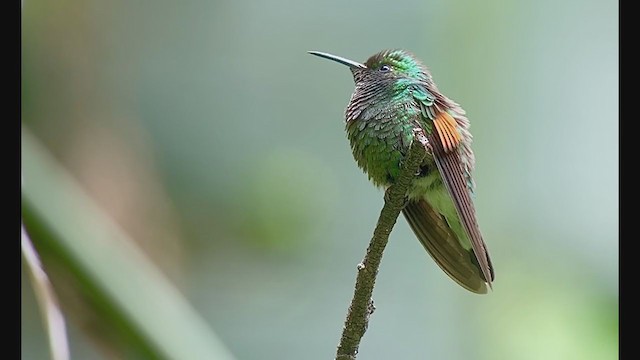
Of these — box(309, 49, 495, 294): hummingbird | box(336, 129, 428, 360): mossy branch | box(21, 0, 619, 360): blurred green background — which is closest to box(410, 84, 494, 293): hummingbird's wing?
box(309, 49, 495, 294): hummingbird

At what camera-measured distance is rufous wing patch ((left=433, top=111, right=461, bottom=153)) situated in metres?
1.11

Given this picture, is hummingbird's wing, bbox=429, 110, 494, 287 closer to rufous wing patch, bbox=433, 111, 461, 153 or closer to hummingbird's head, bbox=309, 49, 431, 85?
rufous wing patch, bbox=433, 111, 461, 153

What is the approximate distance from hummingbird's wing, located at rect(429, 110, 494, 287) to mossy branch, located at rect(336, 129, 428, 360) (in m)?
0.14

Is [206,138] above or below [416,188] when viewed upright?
above

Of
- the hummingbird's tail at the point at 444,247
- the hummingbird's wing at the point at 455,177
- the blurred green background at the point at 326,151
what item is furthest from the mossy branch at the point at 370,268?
the blurred green background at the point at 326,151

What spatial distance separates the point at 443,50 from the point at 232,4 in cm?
66

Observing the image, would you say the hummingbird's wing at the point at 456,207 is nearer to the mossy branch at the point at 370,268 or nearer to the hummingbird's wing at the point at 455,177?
the hummingbird's wing at the point at 455,177

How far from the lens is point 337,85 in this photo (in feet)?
7.22

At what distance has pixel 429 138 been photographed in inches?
43.3

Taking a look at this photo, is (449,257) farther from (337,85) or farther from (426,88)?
(337,85)
